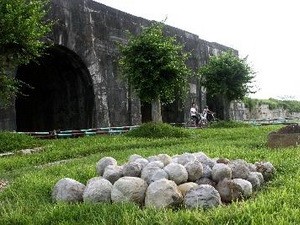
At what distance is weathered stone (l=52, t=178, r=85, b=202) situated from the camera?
517 centimetres

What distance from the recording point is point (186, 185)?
4.96 m

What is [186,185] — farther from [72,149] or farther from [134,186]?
[72,149]

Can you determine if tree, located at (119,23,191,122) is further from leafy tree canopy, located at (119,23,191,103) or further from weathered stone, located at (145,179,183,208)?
weathered stone, located at (145,179,183,208)

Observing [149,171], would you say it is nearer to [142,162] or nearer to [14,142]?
[142,162]

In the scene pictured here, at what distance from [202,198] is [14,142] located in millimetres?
9799

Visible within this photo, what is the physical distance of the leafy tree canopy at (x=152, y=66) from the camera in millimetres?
17016

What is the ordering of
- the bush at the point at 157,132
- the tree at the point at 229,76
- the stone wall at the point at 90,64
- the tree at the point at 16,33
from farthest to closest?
the tree at the point at 229,76, the stone wall at the point at 90,64, the bush at the point at 157,132, the tree at the point at 16,33

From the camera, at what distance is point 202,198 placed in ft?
14.7

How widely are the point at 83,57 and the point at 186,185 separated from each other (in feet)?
45.2

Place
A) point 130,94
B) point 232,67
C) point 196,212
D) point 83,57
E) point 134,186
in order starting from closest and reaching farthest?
point 196,212 → point 134,186 → point 83,57 → point 130,94 → point 232,67

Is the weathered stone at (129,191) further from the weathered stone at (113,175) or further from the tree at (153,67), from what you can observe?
the tree at (153,67)

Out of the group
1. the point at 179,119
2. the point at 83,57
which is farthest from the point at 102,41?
the point at 179,119

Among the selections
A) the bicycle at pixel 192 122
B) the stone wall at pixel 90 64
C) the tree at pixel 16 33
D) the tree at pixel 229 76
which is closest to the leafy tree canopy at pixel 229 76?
the tree at pixel 229 76

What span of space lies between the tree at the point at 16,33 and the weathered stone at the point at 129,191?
8399 mm
